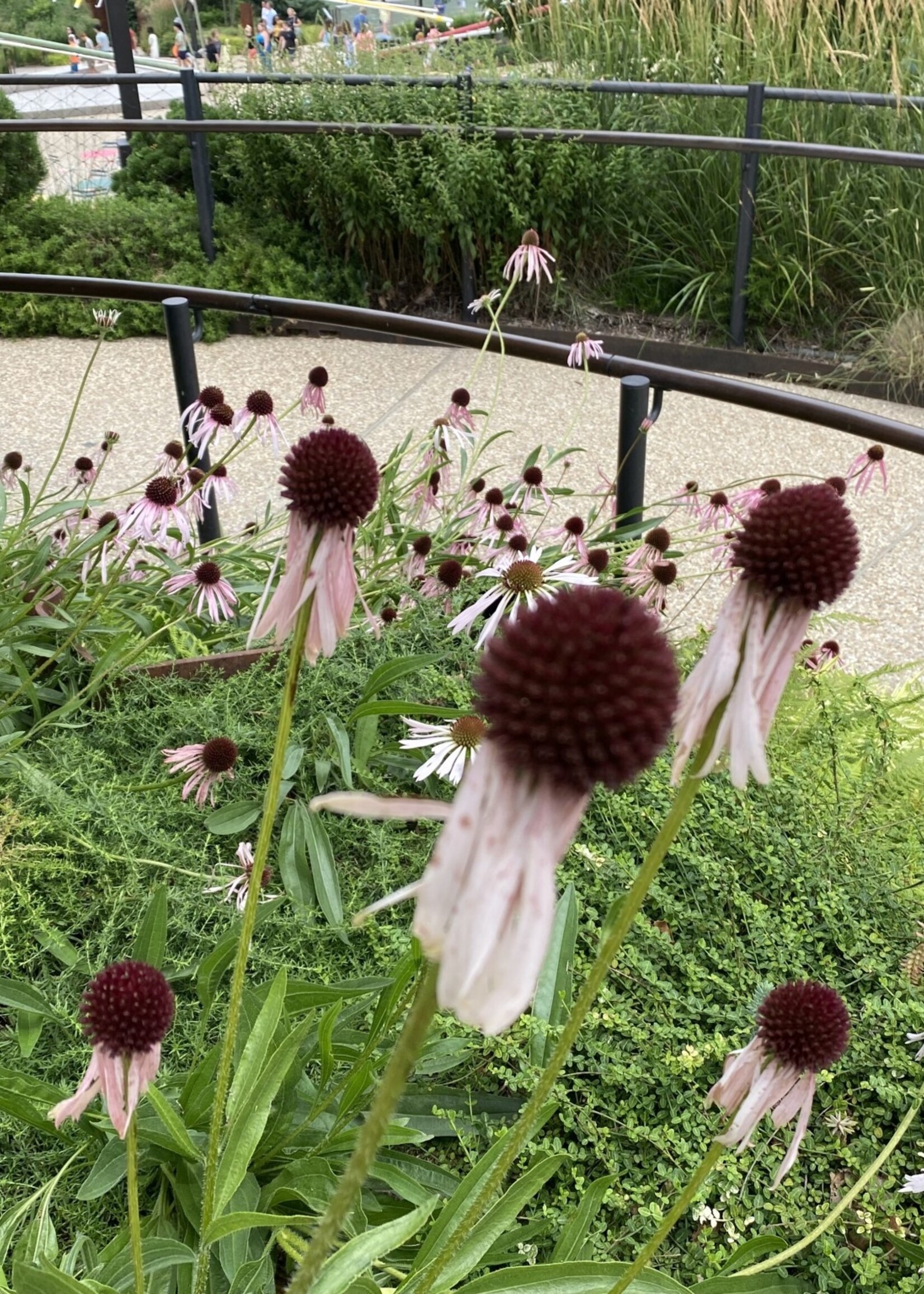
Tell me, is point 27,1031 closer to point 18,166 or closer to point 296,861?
point 296,861

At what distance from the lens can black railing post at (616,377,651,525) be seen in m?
2.04

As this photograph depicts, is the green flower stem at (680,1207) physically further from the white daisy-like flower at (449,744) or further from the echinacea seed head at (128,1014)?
the white daisy-like flower at (449,744)

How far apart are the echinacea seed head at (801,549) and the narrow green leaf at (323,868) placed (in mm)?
957

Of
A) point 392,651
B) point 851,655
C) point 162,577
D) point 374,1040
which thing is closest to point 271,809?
Answer: point 374,1040

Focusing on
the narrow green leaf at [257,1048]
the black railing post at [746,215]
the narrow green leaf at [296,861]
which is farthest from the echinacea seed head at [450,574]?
the black railing post at [746,215]

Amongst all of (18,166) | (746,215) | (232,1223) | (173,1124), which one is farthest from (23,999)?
(18,166)

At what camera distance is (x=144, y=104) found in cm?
1338

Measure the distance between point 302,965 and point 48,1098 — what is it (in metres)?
0.33

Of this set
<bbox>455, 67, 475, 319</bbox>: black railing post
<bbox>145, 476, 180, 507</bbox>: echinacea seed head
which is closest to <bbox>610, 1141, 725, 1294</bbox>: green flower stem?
<bbox>145, 476, 180, 507</bbox>: echinacea seed head

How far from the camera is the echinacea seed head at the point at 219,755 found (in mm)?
1487

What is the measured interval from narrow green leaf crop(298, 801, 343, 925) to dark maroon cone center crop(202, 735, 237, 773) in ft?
0.36

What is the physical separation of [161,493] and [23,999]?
3.37ft

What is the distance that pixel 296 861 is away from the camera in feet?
4.89

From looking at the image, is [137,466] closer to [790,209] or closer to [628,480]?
[628,480]
